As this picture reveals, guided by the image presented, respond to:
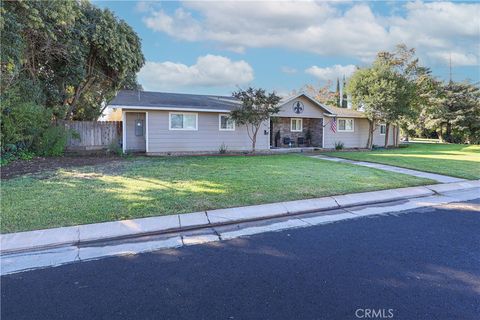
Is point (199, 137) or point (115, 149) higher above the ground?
point (199, 137)

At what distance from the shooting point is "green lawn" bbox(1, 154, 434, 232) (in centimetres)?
561

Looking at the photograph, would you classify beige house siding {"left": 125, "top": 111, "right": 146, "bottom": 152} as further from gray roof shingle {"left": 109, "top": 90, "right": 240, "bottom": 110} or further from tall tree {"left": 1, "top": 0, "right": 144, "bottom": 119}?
tall tree {"left": 1, "top": 0, "right": 144, "bottom": 119}

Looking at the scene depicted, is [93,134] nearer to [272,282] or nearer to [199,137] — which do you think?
[199,137]

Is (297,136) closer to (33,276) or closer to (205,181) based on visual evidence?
(205,181)

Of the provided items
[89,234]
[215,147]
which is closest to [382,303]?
[89,234]

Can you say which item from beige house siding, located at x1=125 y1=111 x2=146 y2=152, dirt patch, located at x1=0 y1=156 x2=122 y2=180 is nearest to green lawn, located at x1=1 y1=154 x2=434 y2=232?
dirt patch, located at x1=0 y1=156 x2=122 y2=180

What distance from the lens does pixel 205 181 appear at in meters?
8.30

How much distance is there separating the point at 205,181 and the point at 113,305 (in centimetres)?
547

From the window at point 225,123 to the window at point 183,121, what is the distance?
57.4 inches

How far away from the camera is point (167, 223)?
5.27 metres

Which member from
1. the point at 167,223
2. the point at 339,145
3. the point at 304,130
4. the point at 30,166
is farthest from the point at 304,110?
the point at 167,223

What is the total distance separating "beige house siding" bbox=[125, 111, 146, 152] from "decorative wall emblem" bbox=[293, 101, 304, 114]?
9581 mm

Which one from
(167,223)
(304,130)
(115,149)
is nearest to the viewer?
(167,223)

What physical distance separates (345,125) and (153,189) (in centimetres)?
1857
